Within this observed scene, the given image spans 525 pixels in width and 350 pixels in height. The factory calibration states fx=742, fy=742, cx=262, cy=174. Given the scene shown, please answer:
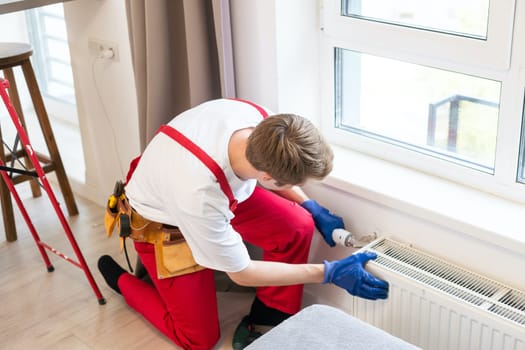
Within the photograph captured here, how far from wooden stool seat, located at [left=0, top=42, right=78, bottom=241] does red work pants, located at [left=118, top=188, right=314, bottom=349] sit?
3.26 ft

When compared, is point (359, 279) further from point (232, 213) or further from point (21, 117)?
point (21, 117)

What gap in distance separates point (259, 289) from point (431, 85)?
3.02ft

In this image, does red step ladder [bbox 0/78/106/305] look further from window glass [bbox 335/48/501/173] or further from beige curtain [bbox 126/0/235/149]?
window glass [bbox 335/48/501/173]

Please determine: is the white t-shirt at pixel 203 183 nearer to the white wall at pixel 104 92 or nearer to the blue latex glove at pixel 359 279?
the blue latex glove at pixel 359 279

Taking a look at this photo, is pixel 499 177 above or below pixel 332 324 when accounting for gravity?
above

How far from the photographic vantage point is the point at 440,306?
209 centimetres

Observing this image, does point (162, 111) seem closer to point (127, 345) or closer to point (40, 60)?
point (127, 345)

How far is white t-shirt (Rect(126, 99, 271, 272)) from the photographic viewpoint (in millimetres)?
2131

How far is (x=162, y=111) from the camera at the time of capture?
8.94 feet

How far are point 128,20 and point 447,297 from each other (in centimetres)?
153

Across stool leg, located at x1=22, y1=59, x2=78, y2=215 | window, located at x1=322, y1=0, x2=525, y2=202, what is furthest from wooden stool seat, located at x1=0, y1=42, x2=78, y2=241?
window, located at x1=322, y1=0, x2=525, y2=202

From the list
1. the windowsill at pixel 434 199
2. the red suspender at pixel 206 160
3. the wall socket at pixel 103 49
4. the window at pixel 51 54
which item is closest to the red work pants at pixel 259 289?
the windowsill at pixel 434 199

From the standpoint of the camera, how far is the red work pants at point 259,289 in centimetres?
251

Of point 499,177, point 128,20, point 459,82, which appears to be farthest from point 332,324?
point 128,20
